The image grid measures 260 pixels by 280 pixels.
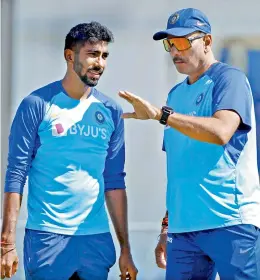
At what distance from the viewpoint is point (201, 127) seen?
131 inches

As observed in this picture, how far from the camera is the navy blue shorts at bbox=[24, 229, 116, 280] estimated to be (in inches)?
148

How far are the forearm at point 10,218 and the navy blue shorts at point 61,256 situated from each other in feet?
0.36

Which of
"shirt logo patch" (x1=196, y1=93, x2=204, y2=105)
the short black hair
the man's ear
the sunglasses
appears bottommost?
"shirt logo patch" (x1=196, y1=93, x2=204, y2=105)

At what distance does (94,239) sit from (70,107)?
2.07 ft

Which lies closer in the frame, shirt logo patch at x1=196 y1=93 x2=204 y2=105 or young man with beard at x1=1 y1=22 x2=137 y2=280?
shirt logo patch at x1=196 y1=93 x2=204 y2=105

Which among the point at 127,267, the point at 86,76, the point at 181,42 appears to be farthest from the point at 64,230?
the point at 181,42

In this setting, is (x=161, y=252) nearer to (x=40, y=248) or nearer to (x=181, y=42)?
(x=40, y=248)

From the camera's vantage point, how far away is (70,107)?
3.87 meters

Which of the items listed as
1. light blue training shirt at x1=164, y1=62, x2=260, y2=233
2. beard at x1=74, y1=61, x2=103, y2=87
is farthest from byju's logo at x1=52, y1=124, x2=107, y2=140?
light blue training shirt at x1=164, y1=62, x2=260, y2=233

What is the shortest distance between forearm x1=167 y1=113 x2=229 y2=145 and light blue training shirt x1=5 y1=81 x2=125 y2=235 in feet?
2.02

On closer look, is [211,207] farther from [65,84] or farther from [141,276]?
[141,276]

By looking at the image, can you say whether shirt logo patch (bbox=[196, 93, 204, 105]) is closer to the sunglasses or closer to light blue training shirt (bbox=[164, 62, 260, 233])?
light blue training shirt (bbox=[164, 62, 260, 233])

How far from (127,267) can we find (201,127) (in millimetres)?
925

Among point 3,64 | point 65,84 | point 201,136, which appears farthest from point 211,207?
point 3,64
